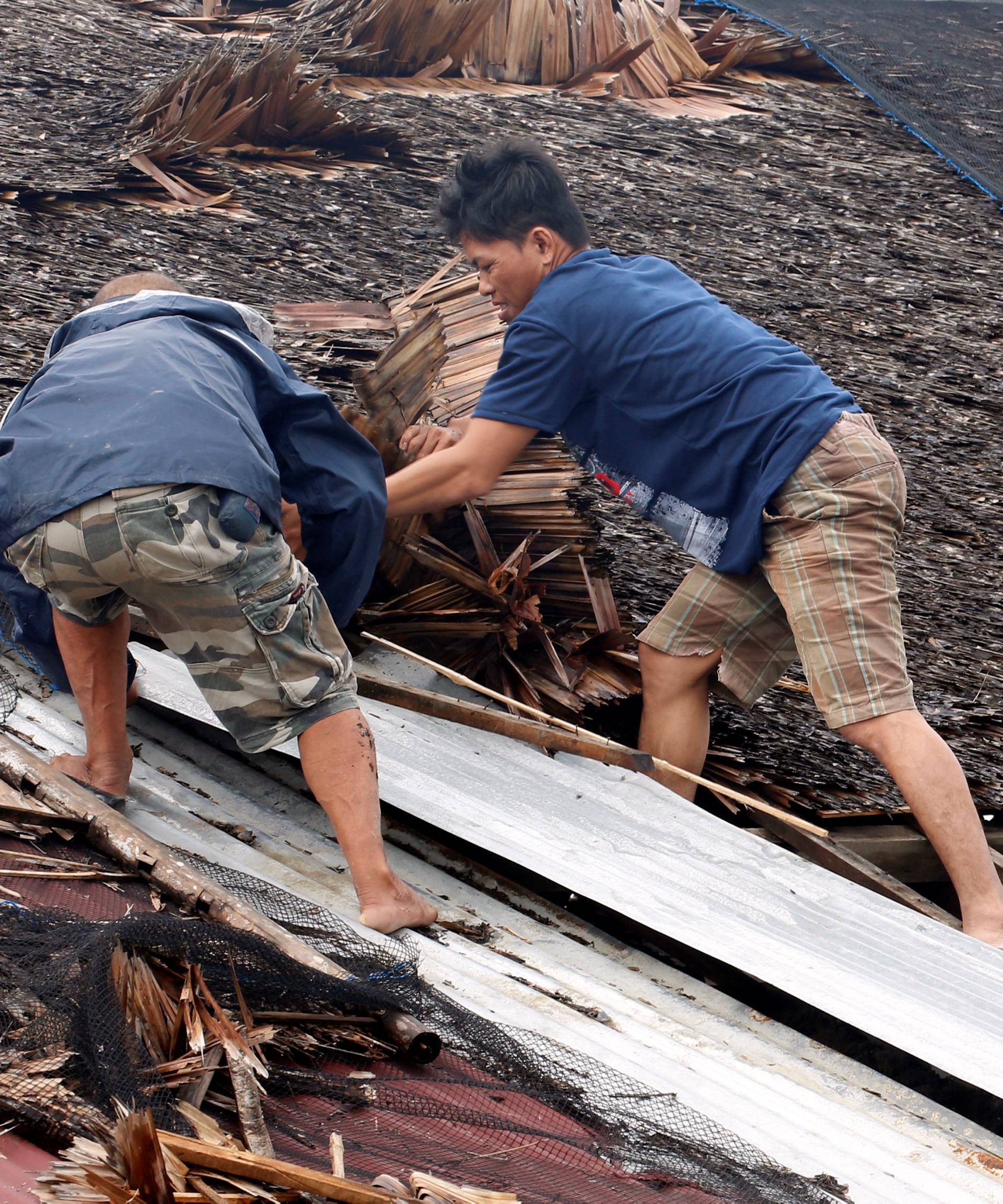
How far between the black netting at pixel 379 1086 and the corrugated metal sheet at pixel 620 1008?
130 mm

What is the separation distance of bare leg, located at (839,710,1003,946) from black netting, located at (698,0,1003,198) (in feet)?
15.0

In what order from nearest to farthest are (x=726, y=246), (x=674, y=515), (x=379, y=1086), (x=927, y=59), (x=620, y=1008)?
1. (x=379, y=1086)
2. (x=620, y=1008)
3. (x=674, y=515)
4. (x=726, y=246)
5. (x=927, y=59)

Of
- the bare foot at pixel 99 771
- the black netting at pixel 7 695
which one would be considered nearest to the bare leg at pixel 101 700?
the bare foot at pixel 99 771

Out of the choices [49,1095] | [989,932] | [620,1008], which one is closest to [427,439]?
[620,1008]

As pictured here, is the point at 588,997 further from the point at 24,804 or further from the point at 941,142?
the point at 941,142

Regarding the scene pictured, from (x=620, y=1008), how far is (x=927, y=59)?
7007mm

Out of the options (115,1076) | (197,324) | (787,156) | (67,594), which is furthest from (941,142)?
(115,1076)

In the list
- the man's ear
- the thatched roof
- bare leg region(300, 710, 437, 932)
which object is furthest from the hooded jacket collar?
the thatched roof

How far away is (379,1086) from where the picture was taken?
130 centimetres

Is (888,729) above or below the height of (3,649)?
above

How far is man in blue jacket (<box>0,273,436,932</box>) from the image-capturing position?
1.77 m

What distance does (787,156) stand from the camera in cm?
595

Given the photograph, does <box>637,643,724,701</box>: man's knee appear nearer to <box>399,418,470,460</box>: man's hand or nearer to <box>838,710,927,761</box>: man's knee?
<box>838,710,927,761</box>: man's knee

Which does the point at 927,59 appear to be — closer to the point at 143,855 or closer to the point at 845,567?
the point at 845,567
